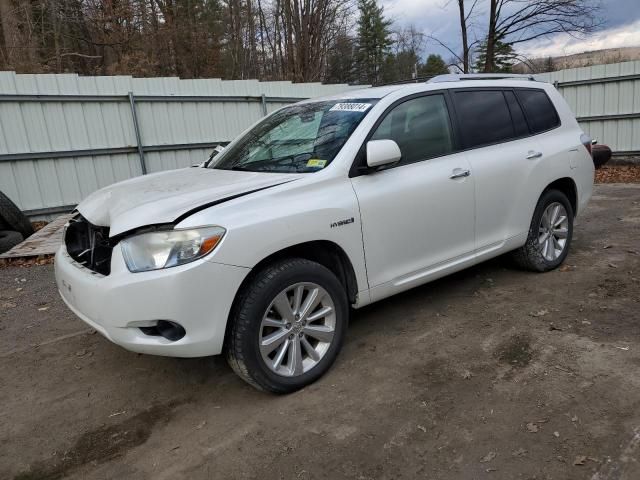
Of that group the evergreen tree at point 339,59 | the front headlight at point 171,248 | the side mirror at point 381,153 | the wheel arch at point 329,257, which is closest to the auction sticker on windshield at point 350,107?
the side mirror at point 381,153

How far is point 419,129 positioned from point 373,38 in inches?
1907

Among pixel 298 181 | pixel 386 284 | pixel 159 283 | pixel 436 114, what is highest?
pixel 436 114

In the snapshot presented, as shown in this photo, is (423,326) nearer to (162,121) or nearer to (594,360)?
(594,360)

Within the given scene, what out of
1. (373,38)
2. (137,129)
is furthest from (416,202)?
(373,38)

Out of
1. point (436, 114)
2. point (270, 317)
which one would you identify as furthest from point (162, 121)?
point (270, 317)

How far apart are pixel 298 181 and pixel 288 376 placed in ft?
3.86

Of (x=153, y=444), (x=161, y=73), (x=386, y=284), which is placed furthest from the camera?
(x=161, y=73)

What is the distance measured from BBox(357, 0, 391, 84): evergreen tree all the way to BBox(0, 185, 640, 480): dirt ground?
40.8 m

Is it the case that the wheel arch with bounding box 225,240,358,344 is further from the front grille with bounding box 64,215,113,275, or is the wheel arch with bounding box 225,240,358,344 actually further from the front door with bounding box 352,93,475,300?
the front grille with bounding box 64,215,113,275

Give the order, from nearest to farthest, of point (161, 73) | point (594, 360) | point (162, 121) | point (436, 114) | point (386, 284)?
point (594, 360), point (386, 284), point (436, 114), point (162, 121), point (161, 73)

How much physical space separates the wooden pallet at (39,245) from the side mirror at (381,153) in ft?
13.6

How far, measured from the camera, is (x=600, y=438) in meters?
Result: 2.48

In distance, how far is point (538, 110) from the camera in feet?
15.7

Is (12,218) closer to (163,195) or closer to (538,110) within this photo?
(163,195)
